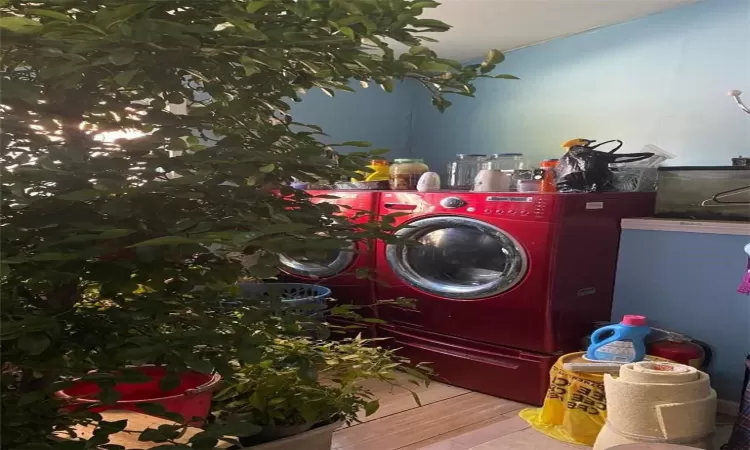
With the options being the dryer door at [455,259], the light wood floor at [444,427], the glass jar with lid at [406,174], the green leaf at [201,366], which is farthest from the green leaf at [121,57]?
the glass jar with lid at [406,174]

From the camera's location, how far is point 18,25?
422mm

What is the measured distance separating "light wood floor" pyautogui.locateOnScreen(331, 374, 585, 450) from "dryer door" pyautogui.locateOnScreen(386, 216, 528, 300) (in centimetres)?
36

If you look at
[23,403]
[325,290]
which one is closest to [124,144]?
[23,403]

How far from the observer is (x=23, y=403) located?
0.47 meters

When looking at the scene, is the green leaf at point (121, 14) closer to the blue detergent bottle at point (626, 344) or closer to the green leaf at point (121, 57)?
the green leaf at point (121, 57)

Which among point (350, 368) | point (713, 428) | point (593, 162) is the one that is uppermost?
point (593, 162)

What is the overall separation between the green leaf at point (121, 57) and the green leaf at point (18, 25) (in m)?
0.06

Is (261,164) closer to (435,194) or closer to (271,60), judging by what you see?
(271,60)

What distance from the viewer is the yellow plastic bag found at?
5.75 ft

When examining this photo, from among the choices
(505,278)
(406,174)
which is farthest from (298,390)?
(406,174)

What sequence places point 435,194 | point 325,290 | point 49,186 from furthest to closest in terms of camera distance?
point 325,290, point 435,194, point 49,186

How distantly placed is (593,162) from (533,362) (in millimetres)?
717

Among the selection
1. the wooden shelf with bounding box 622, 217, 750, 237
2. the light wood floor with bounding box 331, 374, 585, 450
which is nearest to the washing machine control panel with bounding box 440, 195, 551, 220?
the wooden shelf with bounding box 622, 217, 750, 237

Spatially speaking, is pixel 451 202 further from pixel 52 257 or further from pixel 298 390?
pixel 52 257
